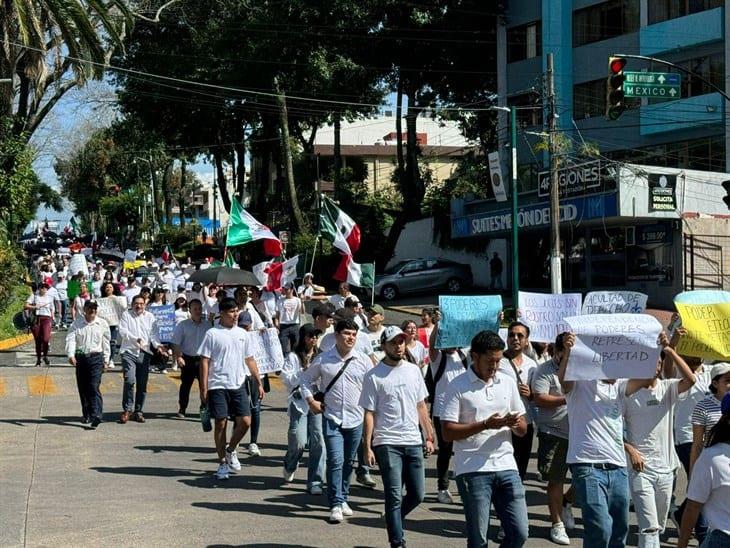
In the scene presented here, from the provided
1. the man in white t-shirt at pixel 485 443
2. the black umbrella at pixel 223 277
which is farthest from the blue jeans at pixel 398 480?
the black umbrella at pixel 223 277

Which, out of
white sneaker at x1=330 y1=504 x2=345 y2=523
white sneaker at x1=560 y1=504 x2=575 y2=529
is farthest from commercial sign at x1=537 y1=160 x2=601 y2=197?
white sneaker at x1=330 y1=504 x2=345 y2=523

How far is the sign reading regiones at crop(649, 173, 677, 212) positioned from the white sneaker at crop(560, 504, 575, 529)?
24788 mm

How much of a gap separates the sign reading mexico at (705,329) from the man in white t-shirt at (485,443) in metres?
1.91

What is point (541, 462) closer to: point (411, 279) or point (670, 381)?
point (670, 381)

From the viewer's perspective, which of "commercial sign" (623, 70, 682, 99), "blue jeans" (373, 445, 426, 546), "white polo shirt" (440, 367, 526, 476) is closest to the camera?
"white polo shirt" (440, 367, 526, 476)

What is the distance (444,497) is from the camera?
10.1m

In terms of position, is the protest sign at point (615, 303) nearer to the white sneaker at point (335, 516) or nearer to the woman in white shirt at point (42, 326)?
the white sneaker at point (335, 516)

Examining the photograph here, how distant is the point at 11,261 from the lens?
30.3 m

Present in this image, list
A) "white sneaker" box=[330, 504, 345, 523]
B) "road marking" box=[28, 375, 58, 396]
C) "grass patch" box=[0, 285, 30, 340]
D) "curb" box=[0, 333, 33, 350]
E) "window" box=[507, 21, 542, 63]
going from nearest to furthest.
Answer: "white sneaker" box=[330, 504, 345, 523] → "road marking" box=[28, 375, 58, 396] → "curb" box=[0, 333, 33, 350] → "grass patch" box=[0, 285, 30, 340] → "window" box=[507, 21, 542, 63]

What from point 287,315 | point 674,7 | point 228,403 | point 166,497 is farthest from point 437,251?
point 166,497

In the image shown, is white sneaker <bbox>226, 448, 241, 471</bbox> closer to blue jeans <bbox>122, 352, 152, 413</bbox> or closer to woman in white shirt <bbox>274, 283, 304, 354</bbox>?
blue jeans <bbox>122, 352, 152, 413</bbox>

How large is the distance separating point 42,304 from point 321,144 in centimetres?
6484

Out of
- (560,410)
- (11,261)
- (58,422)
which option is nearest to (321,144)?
(11,261)

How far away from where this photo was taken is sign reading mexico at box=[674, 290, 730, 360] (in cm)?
807
